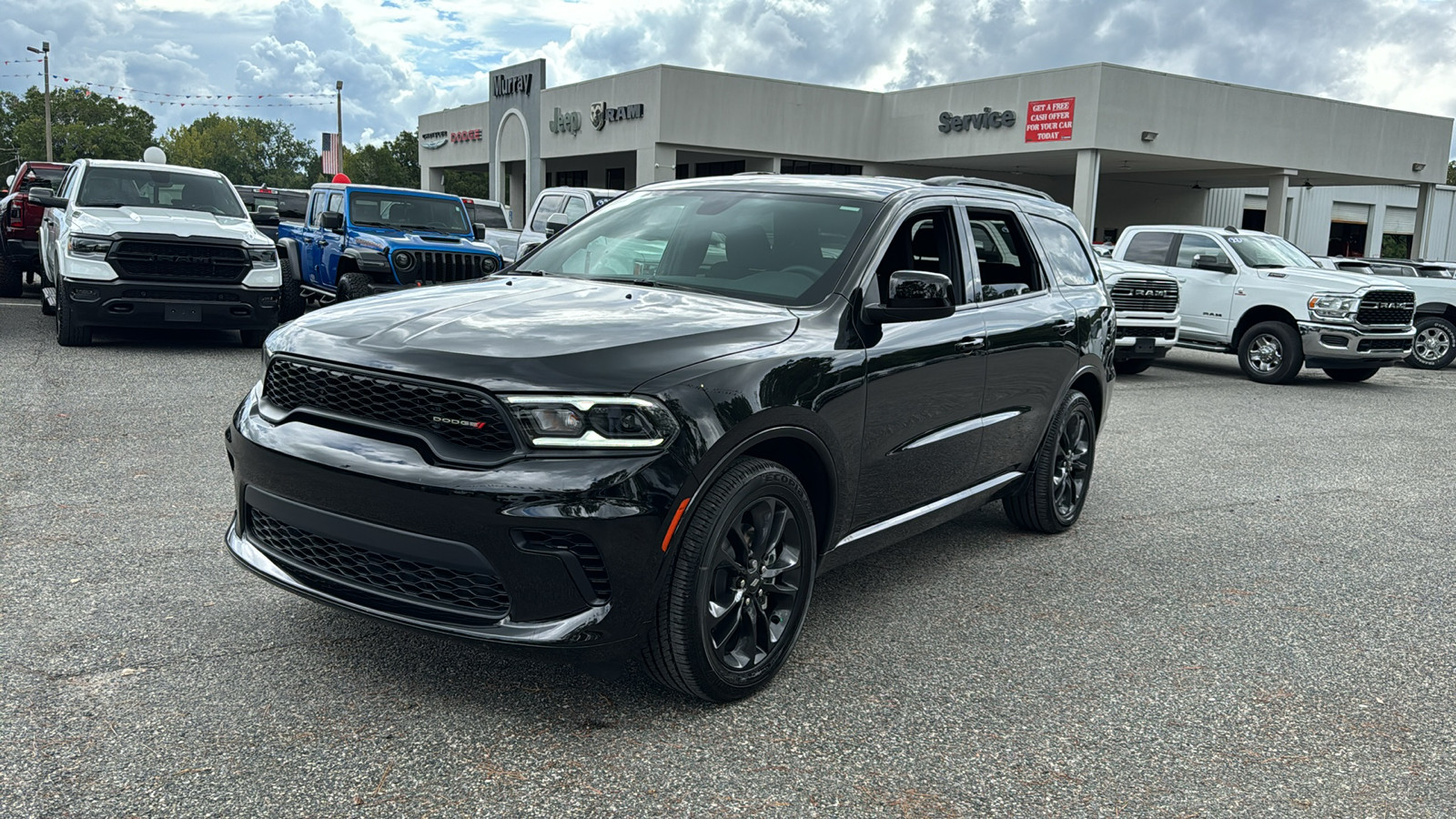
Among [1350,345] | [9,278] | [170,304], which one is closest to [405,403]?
[170,304]

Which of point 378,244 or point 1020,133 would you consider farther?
point 1020,133

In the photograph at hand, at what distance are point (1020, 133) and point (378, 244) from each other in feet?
74.7

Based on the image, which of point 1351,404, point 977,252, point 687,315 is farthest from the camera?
point 1351,404

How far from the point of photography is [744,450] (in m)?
3.53

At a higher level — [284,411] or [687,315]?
[687,315]

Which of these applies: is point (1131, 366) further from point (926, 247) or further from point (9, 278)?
point (9, 278)

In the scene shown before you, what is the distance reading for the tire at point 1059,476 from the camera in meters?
5.87

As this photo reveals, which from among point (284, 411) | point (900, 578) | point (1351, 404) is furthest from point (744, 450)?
point (1351, 404)

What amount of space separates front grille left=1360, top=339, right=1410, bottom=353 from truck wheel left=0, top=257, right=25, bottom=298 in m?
18.3

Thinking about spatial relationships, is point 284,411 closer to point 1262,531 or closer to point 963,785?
point 963,785

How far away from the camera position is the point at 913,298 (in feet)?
13.5

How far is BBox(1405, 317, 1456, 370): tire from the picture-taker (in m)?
16.9

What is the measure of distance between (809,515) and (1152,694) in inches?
53.9

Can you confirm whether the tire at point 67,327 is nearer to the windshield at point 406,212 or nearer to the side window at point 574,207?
the windshield at point 406,212
